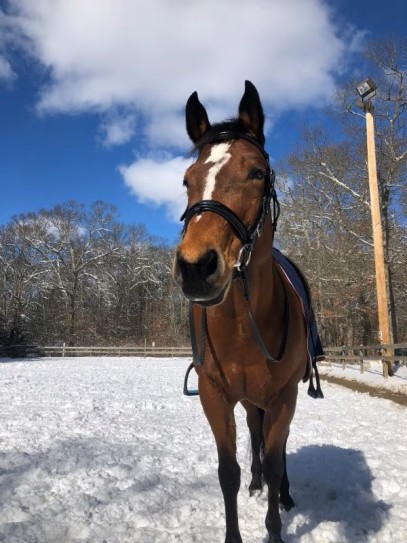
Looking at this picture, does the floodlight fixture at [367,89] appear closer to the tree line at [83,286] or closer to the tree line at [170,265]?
the tree line at [170,265]

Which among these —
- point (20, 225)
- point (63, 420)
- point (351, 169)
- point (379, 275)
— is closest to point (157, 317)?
point (20, 225)

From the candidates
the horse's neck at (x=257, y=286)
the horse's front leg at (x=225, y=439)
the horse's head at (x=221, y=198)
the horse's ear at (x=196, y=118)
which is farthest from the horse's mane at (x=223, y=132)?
the horse's front leg at (x=225, y=439)

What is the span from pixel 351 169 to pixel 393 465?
1727cm

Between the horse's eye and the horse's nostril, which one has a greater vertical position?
the horse's eye

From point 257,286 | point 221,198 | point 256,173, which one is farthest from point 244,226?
point 257,286

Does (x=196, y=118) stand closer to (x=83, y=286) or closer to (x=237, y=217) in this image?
(x=237, y=217)

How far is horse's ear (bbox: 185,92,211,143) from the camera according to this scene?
9.01 ft

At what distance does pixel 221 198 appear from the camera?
221 centimetres

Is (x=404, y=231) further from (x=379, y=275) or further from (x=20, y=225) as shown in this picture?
(x=20, y=225)

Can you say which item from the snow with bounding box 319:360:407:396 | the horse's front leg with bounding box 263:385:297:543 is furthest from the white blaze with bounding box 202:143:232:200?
the snow with bounding box 319:360:407:396

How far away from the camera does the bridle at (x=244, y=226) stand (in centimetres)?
213

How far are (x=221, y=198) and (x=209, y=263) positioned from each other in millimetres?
467

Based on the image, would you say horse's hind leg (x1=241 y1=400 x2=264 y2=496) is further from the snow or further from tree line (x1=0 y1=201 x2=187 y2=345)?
tree line (x1=0 y1=201 x2=187 y2=345)

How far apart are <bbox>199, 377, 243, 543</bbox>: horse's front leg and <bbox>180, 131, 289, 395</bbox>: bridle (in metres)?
0.25
